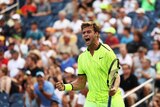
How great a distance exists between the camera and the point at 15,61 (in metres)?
15.1

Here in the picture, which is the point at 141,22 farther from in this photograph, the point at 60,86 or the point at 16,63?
the point at 60,86

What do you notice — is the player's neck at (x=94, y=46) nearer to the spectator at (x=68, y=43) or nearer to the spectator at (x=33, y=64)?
the spectator at (x=33, y=64)

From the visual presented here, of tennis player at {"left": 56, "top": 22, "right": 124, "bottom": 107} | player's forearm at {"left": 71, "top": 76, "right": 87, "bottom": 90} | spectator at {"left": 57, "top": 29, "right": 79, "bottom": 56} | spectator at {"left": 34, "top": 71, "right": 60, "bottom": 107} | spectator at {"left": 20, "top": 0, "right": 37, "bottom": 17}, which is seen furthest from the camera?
spectator at {"left": 20, "top": 0, "right": 37, "bottom": 17}

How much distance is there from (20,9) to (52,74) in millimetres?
6411

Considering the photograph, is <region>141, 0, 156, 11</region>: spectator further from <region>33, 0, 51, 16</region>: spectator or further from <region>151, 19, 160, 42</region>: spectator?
<region>33, 0, 51, 16</region>: spectator

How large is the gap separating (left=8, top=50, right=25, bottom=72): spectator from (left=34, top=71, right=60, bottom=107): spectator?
8.10 feet

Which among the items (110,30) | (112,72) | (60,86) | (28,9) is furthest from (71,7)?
(112,72)

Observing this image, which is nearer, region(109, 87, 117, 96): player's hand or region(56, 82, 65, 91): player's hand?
region(109, 87, 117, 96): player's hand

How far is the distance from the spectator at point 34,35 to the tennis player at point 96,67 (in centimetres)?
861

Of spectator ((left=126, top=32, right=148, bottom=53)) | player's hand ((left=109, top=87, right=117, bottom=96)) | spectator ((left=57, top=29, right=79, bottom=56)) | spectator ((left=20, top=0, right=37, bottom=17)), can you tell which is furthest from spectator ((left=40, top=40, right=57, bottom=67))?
player's hand ((left=109, top=87, right=117, bottom=96))

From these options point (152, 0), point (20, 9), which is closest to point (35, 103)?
point (152, 0)

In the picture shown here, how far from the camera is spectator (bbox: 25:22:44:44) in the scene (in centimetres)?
1711

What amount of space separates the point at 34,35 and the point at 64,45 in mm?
1674

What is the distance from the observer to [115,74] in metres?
8.11
